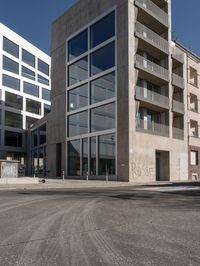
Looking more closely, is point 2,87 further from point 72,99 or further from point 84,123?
point 84,123

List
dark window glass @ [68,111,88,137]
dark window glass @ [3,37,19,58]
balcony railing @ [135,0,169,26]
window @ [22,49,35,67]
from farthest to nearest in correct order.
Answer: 1. window @ [22,49,35,67]
2. dark window glass @ [3,37,19,58]
3. dark window glass @ [68,111,88,137]
4. balcony railing @ [135,0,169,26]

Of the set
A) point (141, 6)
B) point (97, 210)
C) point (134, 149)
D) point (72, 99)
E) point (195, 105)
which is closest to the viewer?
point (97, 210)

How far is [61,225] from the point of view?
7695mm

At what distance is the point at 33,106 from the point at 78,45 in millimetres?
25196

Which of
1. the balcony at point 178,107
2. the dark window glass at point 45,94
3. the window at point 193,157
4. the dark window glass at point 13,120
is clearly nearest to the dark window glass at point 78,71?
the balcony at point 178,107

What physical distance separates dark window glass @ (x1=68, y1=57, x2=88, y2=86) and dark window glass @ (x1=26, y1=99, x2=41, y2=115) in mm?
22546

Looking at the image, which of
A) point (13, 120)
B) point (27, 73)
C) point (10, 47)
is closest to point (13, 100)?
point (13, 120)

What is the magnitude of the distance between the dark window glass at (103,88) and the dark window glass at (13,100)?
82.6ft

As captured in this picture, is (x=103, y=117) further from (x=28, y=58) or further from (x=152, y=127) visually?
(x=28, y=58)

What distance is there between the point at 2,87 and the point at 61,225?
2058 inches

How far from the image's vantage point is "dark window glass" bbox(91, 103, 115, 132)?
1348 inches

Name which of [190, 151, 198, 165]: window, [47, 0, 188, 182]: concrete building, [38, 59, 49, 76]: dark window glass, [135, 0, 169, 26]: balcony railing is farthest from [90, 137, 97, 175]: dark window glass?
[38, 59, 49, 76]: dark window glass

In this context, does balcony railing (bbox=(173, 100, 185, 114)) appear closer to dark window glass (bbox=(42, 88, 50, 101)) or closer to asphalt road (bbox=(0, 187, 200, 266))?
asphalt road (bbox=(0, 187, 200, 266))

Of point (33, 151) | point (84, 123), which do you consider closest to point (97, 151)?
point (84, 123)
